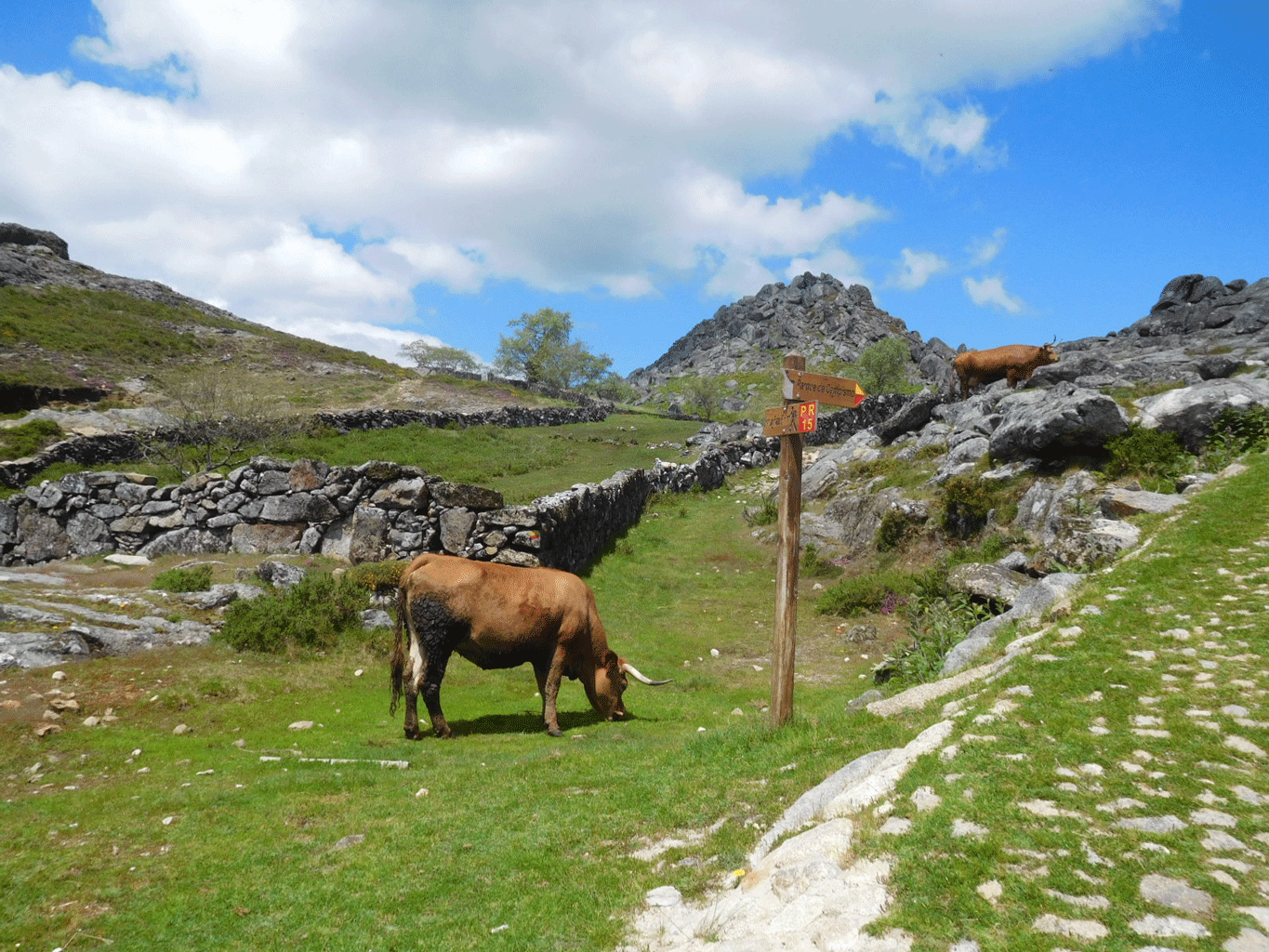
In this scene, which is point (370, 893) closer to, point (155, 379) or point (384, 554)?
point (384, 554)

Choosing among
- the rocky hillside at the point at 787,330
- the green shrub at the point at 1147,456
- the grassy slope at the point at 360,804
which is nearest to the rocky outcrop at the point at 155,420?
the grassy slope at the point at 360,804


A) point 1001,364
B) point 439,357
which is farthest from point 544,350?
point 1001,364

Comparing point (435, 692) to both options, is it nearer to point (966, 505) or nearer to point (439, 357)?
point (966, 505)

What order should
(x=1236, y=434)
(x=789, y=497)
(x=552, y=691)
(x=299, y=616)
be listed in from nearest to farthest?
(x=789, y=497), (x=552, y=691), (x=299, y=616), (x=1236, y=434)

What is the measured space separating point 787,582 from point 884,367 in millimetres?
73905

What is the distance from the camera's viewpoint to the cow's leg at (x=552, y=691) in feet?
36.1

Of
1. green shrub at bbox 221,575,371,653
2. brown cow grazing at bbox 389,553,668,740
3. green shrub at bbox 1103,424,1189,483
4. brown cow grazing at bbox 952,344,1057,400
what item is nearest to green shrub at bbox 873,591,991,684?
brown cow grazing at bbox 389,553,668,740

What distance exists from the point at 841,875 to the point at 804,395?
5.77m

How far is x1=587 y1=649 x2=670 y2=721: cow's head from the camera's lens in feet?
38.8

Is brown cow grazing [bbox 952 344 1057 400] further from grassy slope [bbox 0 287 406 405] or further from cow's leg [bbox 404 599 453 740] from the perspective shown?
grassy slope [bbox 0 287 406 405]

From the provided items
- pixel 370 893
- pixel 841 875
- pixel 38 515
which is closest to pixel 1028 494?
pixel 841 875

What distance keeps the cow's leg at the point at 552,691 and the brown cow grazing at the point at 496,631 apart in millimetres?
15

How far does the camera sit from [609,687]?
11.9 m

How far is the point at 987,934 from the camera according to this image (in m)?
3.78
